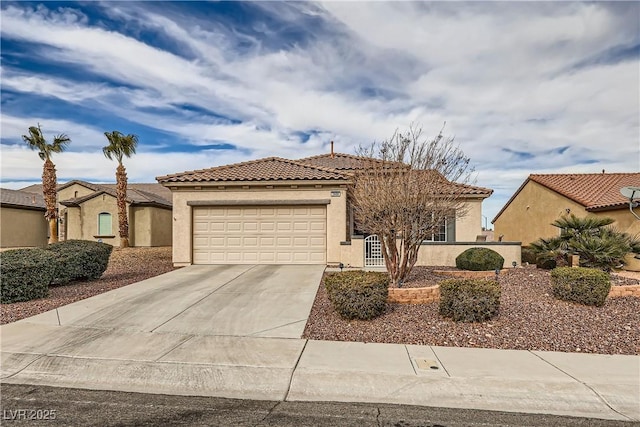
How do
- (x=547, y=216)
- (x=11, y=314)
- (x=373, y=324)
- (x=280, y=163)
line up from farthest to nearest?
(x=547, y=216) → (x=280, y=163) → (x=11, y=314) → (x=373, y=324)

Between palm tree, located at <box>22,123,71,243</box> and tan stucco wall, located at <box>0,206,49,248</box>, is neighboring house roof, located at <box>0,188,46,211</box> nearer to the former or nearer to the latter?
tan stucco wall, located at <box>0,206,49,248</box>

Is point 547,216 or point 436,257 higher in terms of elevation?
point 547,216

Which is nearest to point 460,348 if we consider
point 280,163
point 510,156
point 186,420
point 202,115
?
point 186,420

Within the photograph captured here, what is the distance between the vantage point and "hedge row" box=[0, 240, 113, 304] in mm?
7918

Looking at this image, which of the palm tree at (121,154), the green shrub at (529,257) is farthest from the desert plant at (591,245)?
the palm tree at (121,154)

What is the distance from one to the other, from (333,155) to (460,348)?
16.1m

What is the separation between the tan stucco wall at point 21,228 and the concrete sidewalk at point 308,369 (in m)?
22.8

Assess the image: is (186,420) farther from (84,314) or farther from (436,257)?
(436,257)

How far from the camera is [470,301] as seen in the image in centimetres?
646

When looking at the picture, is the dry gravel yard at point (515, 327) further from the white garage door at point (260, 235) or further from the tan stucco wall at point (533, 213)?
the tan stucco wall at point (533, 213)

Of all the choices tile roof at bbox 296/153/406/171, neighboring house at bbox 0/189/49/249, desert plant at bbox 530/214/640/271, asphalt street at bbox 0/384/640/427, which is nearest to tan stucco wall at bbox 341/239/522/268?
desert plant at bbox 530/214/640/271

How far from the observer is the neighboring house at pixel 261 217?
45.3 ft

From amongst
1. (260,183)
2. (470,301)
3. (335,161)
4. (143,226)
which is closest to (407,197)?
(470,301)

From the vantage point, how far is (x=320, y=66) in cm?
1302
